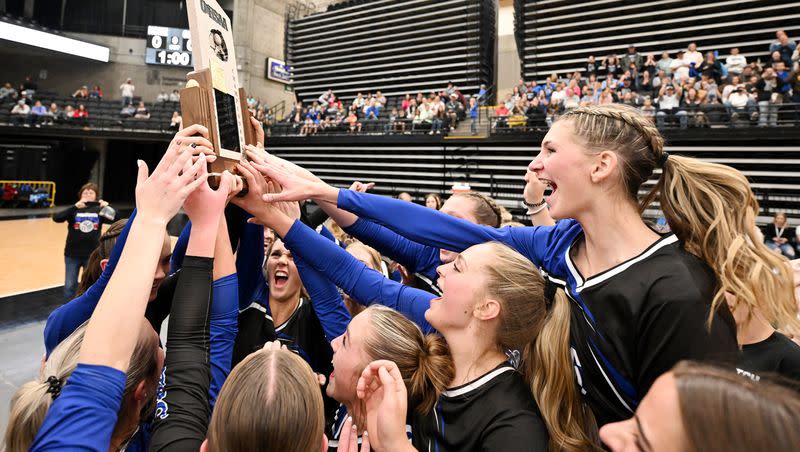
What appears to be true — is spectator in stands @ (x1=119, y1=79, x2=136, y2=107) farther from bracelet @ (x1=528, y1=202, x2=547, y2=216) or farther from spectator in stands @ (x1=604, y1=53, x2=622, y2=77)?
bracelet @ (x1=528, y1=202, x2=547, y2=216)

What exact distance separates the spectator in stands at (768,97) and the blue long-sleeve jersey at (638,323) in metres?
8.65

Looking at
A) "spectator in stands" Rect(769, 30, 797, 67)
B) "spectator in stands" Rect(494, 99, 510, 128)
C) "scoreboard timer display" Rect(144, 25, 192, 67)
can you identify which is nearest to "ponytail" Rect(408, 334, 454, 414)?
"spectator in stands" Rect(494, 99, 510, 128)

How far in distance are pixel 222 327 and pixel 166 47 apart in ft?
69.7

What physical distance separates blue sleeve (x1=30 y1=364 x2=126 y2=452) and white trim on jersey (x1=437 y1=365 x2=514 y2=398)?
82 centimetres

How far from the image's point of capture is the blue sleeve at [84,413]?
75cm

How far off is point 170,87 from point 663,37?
1815 cm

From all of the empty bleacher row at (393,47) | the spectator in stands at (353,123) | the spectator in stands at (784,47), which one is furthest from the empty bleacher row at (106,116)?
the spectator in stands at (784,47)

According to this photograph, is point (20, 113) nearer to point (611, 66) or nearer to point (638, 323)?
point (611, 66)

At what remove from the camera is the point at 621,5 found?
11836 mm

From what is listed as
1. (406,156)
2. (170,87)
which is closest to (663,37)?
(406,156)

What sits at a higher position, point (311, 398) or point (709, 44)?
point (709, 44)

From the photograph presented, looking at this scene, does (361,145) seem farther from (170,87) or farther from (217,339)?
(217,339)

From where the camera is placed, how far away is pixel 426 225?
5.59 feet

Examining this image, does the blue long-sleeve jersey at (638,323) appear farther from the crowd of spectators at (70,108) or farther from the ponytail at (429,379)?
the crowd of spectators at (70,108)
